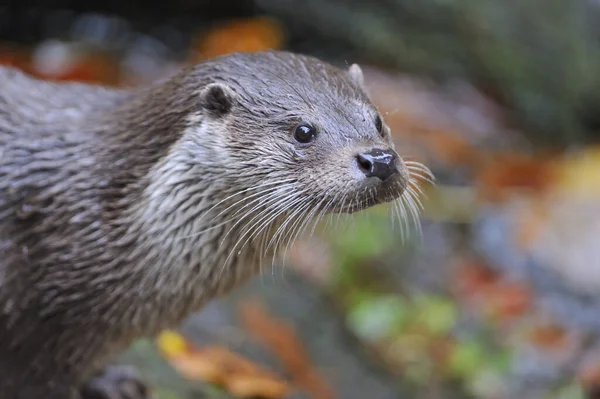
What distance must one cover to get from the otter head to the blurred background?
30 centimetres

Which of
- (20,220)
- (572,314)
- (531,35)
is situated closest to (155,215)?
(20,220)

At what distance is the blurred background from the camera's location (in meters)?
2.90

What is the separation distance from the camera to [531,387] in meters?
3.53

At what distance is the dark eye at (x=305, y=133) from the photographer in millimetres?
1761

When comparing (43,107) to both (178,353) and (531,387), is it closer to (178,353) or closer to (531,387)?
(178,353)

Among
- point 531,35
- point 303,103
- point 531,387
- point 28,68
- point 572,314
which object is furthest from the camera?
point 531,35

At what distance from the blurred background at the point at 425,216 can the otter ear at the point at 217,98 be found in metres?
0.40

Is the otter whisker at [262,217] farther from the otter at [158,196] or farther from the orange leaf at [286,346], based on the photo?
the orange leaf at [286,346]

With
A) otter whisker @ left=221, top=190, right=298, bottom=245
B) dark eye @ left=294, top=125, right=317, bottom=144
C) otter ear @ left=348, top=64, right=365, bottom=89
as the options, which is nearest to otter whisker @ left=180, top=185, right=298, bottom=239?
otter whisker @ left=221, top=190, right=298, bottom=245

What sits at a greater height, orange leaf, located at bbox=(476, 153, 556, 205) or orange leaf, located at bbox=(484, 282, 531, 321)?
orange leaf, located at bbox=(476, 153, 556, 205)

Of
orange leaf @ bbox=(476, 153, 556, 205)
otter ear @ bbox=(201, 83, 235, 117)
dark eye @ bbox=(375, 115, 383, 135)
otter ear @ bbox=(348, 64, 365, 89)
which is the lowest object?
otter ear @ bbox=(201, 83, 235, 117)

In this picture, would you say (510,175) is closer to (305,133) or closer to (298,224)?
(298,224)

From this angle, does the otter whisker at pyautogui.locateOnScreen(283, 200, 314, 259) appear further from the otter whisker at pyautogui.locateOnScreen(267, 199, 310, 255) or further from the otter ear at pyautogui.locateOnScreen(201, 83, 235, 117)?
the otter ear at pyautogui.locateOnScreen(201, 83, 235, 117)

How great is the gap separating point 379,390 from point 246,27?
8.24 feet
